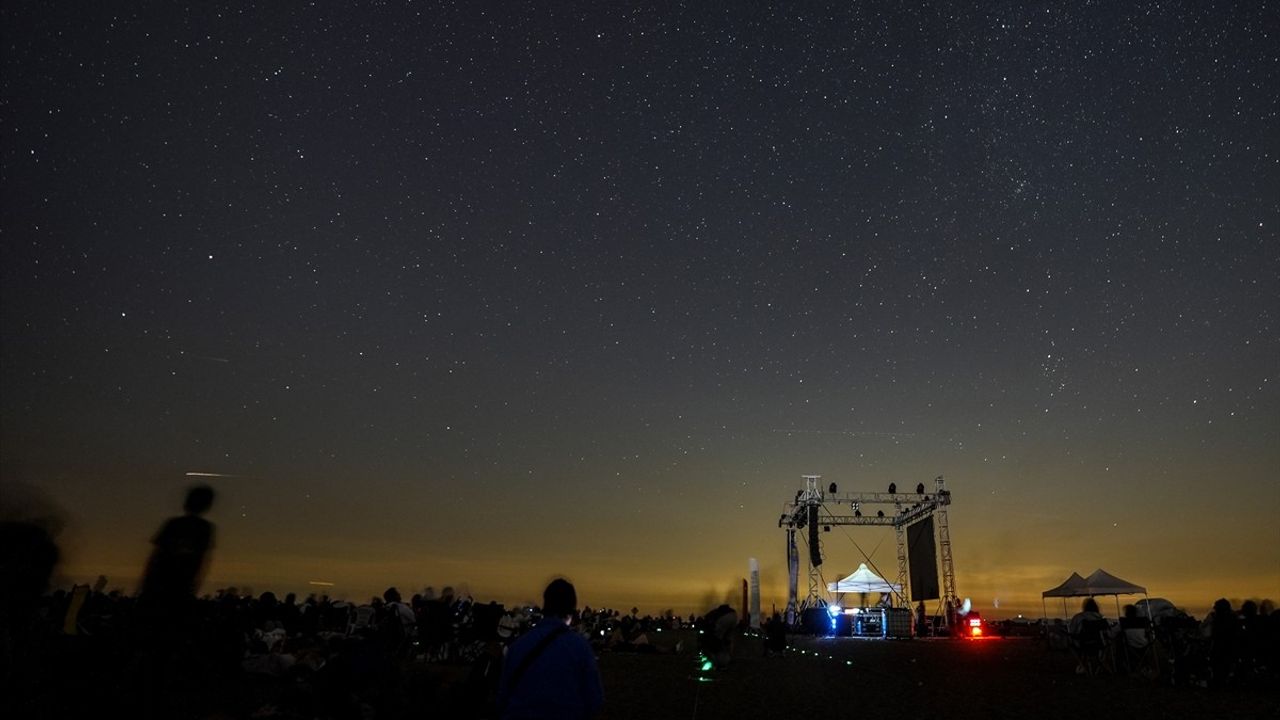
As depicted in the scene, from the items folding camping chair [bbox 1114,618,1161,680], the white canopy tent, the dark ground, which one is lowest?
the dark ground

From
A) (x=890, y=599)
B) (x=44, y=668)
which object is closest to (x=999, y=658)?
(x=890, y=599)

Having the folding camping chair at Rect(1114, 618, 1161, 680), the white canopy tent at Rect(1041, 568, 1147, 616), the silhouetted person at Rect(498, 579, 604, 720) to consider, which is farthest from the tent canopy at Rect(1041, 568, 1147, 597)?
the silhouetted person at Rect(498, 579, 604, 720)

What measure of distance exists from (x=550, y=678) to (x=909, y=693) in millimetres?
11784

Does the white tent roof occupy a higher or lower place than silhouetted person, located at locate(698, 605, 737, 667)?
higher

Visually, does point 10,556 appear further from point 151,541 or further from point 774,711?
point 774,711

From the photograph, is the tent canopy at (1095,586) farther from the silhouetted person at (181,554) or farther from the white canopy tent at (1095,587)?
the silhouetted person at (181,554)

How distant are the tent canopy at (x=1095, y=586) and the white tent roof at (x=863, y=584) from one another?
1371 cm

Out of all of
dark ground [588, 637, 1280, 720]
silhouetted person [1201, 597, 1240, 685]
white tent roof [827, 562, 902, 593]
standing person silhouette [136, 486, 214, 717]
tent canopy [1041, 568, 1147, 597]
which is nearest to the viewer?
standing person silhouette [136, 486, 214, 717]

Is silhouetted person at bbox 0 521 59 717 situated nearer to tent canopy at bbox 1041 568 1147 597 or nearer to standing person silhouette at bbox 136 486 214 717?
standing person silhouette at bbox 136 486 214 717

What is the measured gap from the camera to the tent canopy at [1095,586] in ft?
78.3

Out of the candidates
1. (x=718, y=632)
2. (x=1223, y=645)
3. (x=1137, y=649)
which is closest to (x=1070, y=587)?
(x=1137, y=649)

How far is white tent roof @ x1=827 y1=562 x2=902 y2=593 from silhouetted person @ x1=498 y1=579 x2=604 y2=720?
39.8m

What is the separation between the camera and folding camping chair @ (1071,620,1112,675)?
1611 centimetres

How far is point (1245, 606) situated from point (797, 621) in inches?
1064
